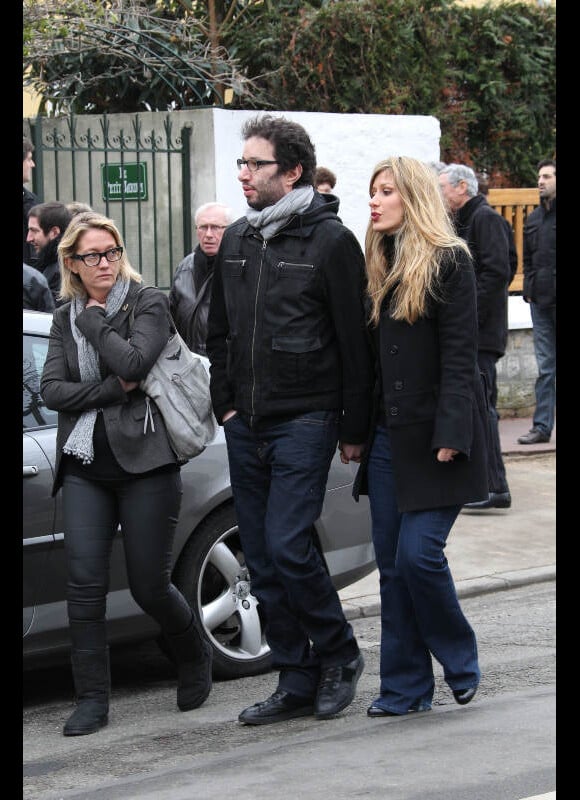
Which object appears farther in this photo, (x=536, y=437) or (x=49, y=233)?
(x=536, y=437)

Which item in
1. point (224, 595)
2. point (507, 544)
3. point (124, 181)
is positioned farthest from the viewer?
point (124, 181)

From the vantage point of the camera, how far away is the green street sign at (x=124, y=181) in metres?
11.1

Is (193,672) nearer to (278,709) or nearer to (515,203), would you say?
(278,709)

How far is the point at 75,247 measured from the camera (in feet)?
18.9

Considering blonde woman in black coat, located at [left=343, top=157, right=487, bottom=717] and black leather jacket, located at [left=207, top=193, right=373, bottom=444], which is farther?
black leather jacket, located at [left=207, top=193, right=373, bottom=444]

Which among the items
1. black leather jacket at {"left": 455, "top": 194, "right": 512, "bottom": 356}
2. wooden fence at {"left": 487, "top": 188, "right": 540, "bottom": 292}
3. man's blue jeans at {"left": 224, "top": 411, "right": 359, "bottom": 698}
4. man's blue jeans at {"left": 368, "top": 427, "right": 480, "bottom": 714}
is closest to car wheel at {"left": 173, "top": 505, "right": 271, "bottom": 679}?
man's blue jeans at {"left": 224, "top": 411, "right": 359, "bottom": 698}

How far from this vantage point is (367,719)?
5473mm

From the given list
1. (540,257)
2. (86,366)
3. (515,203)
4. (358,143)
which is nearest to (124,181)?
(358,143)

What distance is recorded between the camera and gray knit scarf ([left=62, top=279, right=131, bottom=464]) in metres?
5.54

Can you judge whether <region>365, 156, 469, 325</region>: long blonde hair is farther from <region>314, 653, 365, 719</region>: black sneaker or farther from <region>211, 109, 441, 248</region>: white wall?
<region>211, 109, 441, 248</region>: white wall

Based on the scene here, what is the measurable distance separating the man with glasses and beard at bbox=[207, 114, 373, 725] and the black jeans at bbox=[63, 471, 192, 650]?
0.30 m

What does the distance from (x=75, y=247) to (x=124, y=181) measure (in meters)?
5.52
